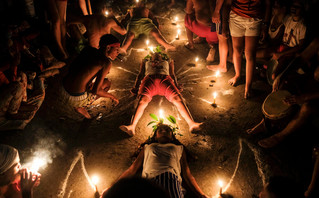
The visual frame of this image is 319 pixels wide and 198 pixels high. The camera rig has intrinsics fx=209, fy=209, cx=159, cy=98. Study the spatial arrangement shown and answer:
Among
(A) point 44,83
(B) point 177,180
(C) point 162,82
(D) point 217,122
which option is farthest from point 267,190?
(A) point 44,83

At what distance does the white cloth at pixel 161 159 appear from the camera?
293 cm

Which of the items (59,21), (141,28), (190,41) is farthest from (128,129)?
(190,41)

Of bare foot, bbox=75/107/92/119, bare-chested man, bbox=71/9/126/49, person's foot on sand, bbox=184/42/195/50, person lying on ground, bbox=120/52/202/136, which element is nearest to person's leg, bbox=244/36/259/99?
person lying on ground, bbox=120/52/202/136

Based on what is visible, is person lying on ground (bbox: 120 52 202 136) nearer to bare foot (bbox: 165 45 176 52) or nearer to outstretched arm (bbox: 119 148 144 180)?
outstretched arm (bbox: 119 148 144 180)

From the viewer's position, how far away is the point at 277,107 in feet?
11.7

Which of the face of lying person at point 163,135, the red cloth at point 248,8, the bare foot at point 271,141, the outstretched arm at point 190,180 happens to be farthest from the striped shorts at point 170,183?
the red cloth at point 248,8

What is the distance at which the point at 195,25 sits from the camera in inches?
255

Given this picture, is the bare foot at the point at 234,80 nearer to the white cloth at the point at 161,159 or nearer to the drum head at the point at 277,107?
the drum head at the point at 277,107

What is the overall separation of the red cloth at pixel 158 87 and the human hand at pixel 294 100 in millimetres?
1986

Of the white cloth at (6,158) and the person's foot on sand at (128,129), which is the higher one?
the white cloth at (6,158)

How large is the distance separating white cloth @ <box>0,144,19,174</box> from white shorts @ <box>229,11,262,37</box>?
473 cm

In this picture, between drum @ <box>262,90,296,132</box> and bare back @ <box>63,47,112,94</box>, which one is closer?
drum @ <box>262,90,296,132</box>

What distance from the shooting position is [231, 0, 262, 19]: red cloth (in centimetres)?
420

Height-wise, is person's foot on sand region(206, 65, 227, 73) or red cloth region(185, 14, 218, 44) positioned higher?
red cloth region(185, 14, 218, 44)
